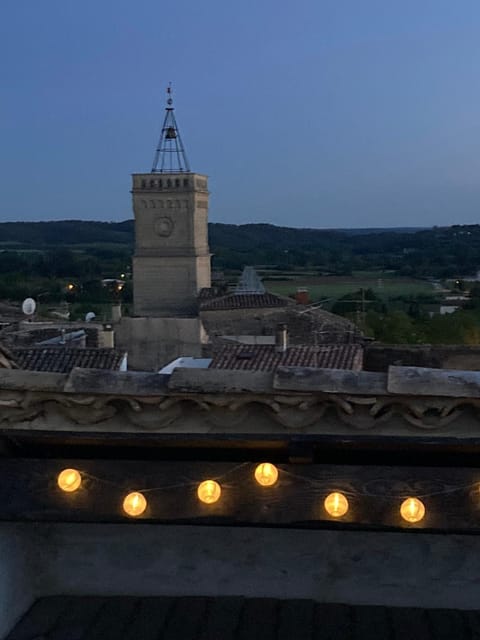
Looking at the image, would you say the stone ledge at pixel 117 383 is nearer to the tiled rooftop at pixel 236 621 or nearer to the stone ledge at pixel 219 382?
the stone ledge at pixel 219 382

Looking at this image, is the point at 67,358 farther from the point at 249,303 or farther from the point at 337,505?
the point at 249,303

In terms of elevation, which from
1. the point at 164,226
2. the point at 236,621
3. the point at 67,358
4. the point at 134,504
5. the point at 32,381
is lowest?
the point at 67,358

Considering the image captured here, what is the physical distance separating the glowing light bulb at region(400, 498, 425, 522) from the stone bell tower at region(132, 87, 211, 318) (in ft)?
97.1

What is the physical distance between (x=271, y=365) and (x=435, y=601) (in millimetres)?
8764

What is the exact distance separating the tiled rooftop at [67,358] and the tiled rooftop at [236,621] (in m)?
8.61

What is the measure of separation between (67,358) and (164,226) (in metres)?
21.1

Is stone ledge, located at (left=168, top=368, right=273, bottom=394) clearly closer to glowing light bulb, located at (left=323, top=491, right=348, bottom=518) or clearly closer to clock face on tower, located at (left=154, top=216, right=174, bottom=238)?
glowing light bulb, located at (left=323, top=491, right=348, bottom=518)

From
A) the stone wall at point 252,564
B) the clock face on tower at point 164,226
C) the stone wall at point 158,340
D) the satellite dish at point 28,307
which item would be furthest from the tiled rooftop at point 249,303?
the stone wall at point 252,564

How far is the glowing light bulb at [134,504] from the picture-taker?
111 inches

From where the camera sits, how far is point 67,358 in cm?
1235

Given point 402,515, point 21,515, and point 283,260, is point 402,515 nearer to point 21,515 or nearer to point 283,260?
point 21,515

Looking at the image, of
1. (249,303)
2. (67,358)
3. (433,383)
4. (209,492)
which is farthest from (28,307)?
(433,383)

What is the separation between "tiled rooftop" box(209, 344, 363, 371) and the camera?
1188 centimetres

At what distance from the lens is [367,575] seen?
3.24 m
